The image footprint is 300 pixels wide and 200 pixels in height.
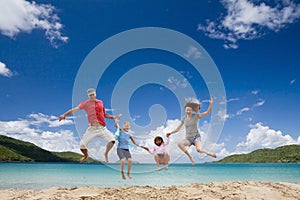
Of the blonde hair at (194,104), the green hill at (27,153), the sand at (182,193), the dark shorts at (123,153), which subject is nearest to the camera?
the dark shorts at (123,153)

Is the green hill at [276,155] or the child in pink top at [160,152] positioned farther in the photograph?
the green hill at [276,155]

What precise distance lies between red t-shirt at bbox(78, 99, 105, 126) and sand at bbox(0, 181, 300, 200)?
13.5 feet

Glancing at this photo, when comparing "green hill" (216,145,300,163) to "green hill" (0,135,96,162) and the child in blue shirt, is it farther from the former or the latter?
the child in blue shirt

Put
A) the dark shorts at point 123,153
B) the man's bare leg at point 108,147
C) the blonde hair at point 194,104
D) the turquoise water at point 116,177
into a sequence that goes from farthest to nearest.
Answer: the turquoise water at point 116,177 → the blonde hair at point 194,104 → the dark shorts at point 123,153 → the man's bare leg at point 108,147

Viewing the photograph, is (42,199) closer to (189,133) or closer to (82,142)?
(82,142)

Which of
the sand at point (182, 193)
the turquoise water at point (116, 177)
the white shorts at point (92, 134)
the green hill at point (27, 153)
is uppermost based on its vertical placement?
the green hill at point (27, 153)

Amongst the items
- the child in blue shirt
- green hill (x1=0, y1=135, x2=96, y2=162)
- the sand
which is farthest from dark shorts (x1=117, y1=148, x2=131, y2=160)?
green hill (x1=0, y1=135, x2=96, y2=162)

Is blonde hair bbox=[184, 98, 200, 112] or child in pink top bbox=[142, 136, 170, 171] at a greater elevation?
blonde hair bbox=[184, 98, 200, 112]

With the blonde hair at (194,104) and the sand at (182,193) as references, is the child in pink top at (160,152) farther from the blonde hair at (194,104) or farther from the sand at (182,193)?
the sand at (182,193)

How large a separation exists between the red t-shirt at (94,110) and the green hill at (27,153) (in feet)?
379

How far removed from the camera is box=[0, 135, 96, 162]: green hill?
387 ft

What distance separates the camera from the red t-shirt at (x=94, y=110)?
8.26 metres

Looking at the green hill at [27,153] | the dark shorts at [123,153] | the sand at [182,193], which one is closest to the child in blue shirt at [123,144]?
the dark shorts at [123,153]

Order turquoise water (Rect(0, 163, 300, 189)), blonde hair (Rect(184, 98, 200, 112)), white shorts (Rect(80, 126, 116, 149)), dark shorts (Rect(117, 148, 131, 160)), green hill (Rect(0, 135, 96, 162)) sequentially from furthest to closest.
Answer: green hill (Rect(0, 135, 96, 162))
turquoise water (Rect(0, 163, 300, 189))
blonde hair (Rect(184, 98, 200, 112))
dark shorts (Rect(117, 148, 131, 160))
white shorts (Rect(80, 126, 116, 149))
